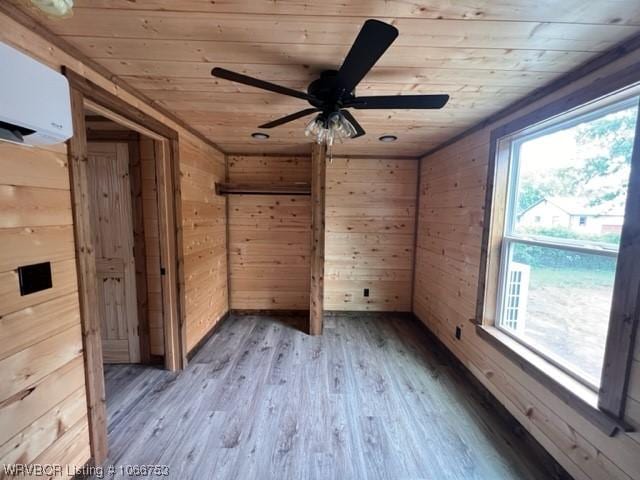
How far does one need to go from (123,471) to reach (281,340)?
1730 mm

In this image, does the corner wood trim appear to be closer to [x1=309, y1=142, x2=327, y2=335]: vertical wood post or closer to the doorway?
the doorway

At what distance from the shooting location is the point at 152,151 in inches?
91.4

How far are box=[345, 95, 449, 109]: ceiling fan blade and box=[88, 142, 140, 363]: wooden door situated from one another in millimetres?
2136

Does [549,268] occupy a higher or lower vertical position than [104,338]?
higher

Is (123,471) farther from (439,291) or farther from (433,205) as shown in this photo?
(433,205)

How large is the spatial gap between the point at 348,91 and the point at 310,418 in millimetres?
2147

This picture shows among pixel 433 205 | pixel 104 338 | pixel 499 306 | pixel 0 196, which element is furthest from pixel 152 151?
pixel 499 306

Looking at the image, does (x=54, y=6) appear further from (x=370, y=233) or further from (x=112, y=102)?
(x=370, y=233)

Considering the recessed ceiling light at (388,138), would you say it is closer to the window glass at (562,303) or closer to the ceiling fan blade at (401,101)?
the ceiling fan blade at (401,101)

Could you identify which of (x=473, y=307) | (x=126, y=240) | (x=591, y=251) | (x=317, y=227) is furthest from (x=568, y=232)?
(x=126, y=240)

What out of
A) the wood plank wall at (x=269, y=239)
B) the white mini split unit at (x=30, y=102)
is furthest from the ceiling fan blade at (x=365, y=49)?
the wood plank wall at (x=269, y=239)

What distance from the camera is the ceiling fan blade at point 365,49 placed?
89 cm

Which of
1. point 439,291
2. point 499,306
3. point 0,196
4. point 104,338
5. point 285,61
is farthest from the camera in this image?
point 439,291

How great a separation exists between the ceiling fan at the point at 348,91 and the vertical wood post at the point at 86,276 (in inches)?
32.9
